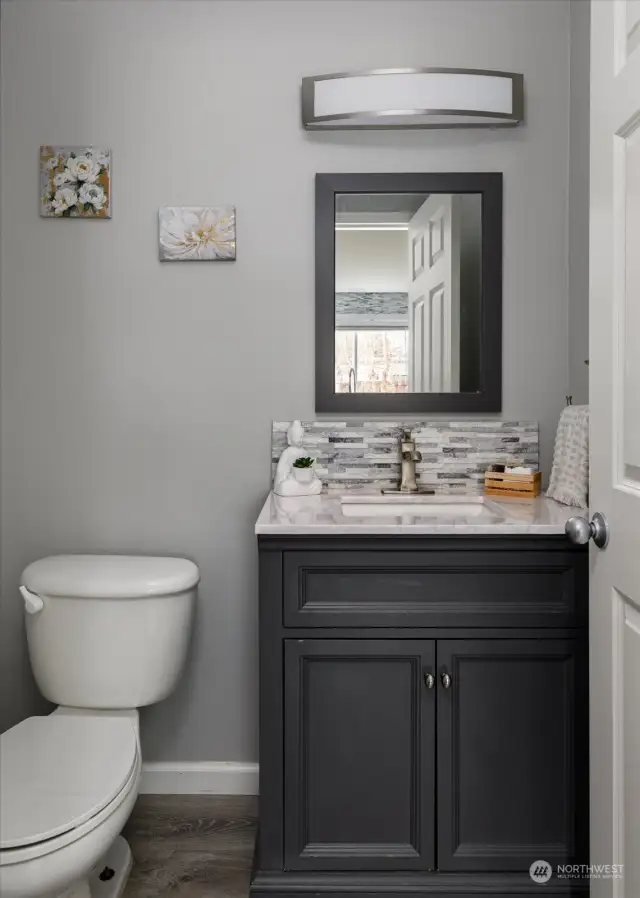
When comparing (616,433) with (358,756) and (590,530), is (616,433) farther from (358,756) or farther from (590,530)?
(358,756)

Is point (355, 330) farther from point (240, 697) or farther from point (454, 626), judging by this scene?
point (240, 697)

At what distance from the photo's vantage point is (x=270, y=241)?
1.93 meters

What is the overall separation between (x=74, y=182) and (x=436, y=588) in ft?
4.82

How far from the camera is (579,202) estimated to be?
185 centimetres

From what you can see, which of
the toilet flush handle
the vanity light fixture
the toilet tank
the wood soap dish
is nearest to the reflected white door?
the wood soap dish

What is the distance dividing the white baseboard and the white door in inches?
47.8

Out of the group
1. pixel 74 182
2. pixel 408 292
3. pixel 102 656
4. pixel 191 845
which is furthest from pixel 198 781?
pixel 74 182

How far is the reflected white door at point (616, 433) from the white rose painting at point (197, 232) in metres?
1.01

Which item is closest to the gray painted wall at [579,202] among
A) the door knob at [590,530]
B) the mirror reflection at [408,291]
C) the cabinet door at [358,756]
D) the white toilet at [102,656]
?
the mirror reflection at [408,291]

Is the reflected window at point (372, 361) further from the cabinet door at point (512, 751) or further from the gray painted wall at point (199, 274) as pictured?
the cabinet door at point (512, 751)

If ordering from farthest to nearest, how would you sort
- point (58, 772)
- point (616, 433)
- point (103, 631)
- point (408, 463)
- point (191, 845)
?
point (408, 463)
point (191, 845)
point (103, 631)
point (58, 772)
point (616, 433)

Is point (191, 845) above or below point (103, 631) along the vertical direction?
below

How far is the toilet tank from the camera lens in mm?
1662

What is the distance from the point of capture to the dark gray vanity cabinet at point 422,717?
4.80 ft
